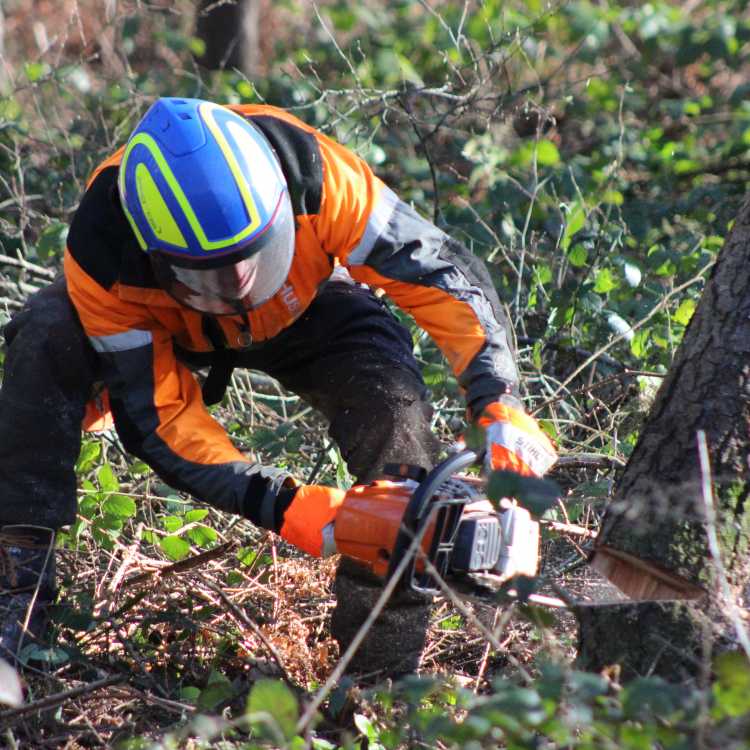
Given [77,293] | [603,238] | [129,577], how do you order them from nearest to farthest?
1. [77,293]
2. [129,577]
3. [603,238]

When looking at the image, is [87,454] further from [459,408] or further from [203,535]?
[459,408]

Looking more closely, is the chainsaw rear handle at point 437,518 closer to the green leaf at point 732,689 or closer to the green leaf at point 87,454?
the green leaf at point 732,689

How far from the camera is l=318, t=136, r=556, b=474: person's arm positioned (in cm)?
279

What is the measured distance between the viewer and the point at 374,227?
2883 mm

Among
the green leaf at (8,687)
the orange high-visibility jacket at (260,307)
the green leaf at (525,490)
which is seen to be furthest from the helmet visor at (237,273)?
the green leaf at (8,687)

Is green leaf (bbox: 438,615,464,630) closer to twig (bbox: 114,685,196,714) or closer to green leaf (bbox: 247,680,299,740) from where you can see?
twig (bbox: 114,685,196,714)

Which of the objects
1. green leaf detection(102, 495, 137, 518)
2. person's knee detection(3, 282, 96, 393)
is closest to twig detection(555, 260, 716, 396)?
green leaf detection(102, 495, 137, 518)

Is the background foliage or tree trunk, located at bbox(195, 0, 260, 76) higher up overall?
tree trunk, located at bbox(195, 0, 260, 76)

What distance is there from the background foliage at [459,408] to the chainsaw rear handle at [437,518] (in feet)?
0.71

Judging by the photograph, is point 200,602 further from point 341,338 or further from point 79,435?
point 341,338

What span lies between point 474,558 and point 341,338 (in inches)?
46.5

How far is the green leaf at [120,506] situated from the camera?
320 cm

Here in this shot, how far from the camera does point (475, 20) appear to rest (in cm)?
713

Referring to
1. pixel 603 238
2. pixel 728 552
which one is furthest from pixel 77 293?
pixel 603 238
